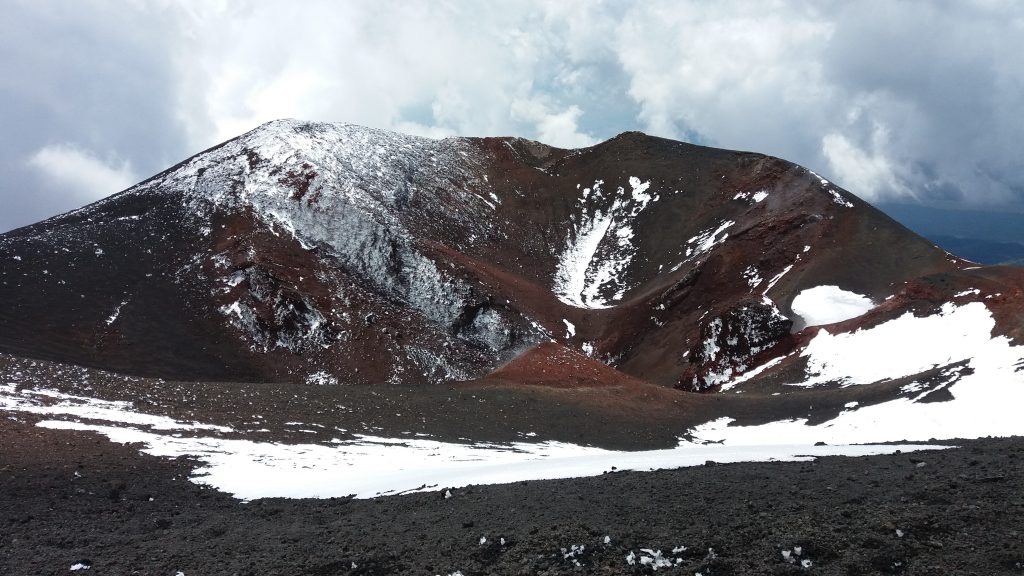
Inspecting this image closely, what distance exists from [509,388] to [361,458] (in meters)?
11.0

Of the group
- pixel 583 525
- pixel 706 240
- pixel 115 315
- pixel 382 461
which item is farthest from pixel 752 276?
pixel 583 525

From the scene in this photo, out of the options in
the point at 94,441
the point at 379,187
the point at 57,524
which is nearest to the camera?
the point at 57,524

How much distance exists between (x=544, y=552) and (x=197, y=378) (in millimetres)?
33075

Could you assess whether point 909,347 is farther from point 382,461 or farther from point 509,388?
point 382,461

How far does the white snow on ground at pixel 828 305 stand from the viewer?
38.6m

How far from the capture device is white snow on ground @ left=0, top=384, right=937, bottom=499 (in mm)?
13430

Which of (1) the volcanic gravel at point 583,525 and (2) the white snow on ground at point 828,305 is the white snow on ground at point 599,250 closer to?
(2) the white snow on ground at point 828,305

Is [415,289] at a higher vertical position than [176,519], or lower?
higher

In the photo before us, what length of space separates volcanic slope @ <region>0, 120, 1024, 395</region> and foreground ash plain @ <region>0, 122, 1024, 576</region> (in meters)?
0.25

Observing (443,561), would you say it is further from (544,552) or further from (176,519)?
(176,519)

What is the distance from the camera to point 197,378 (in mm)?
35156

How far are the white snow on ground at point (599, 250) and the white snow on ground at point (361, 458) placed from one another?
126 feet

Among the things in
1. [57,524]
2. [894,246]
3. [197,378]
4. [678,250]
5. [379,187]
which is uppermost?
[379,187]

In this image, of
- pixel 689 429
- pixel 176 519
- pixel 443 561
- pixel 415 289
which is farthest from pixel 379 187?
pixel 443 561
